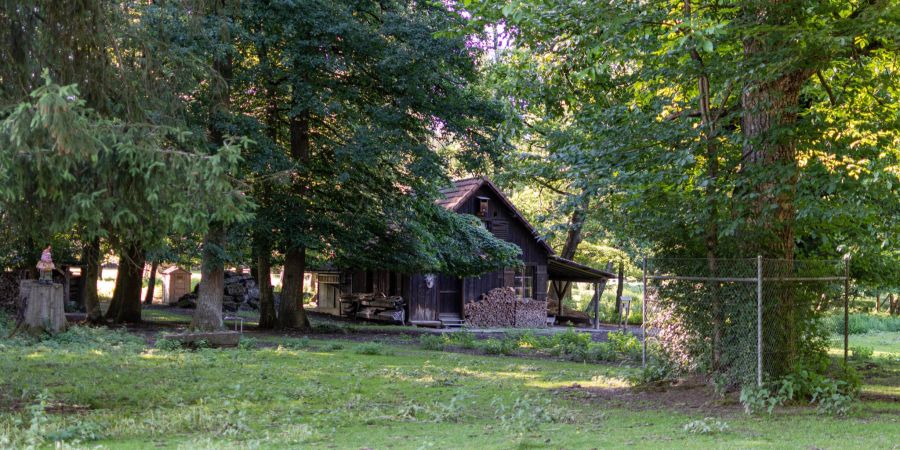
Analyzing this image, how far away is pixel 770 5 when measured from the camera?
11.3 metres

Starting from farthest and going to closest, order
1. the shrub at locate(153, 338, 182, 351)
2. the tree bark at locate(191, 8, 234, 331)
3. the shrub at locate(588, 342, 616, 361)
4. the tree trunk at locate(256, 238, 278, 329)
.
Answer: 1. the tree trunk at locate(256, 238, 278, 329)
2. the tree bark at locate(191, 8, 234, 331)
3. the shrub at locate(588, 342, 616, 361)
4. the shrub at locate(153, 338, 182, 351)

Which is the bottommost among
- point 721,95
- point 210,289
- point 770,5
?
point 210,289

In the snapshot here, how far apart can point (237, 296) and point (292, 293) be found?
17541mm

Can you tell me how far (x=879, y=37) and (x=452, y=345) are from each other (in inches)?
537

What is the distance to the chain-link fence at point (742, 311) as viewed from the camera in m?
11.5

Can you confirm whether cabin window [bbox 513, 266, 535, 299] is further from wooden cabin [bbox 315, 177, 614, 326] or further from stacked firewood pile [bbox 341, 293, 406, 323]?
stacked firewood pile [bbox 341, 293, 406, 323]

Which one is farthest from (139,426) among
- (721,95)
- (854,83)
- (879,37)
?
(854,83)

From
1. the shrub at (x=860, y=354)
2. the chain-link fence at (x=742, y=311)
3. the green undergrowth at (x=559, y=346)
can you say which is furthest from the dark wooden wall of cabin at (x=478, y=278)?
the chain-link fence at (x=742, y=311)

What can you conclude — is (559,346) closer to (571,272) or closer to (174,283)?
(571,272)

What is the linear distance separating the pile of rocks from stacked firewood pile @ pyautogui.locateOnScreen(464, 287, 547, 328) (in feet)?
40.0

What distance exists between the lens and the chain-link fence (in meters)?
11.5

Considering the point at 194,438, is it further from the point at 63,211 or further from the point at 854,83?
the point at 854,83

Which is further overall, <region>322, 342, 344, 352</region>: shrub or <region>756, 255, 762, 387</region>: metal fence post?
<region>322, 342, 344, 352</region>: shrub

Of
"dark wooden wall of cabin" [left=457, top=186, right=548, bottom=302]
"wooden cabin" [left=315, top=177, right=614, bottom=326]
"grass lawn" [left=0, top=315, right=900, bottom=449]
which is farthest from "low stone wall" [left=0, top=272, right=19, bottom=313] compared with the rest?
"dark wooden wall of cabin" [left=457, top=186, right=548, bottom=302]
